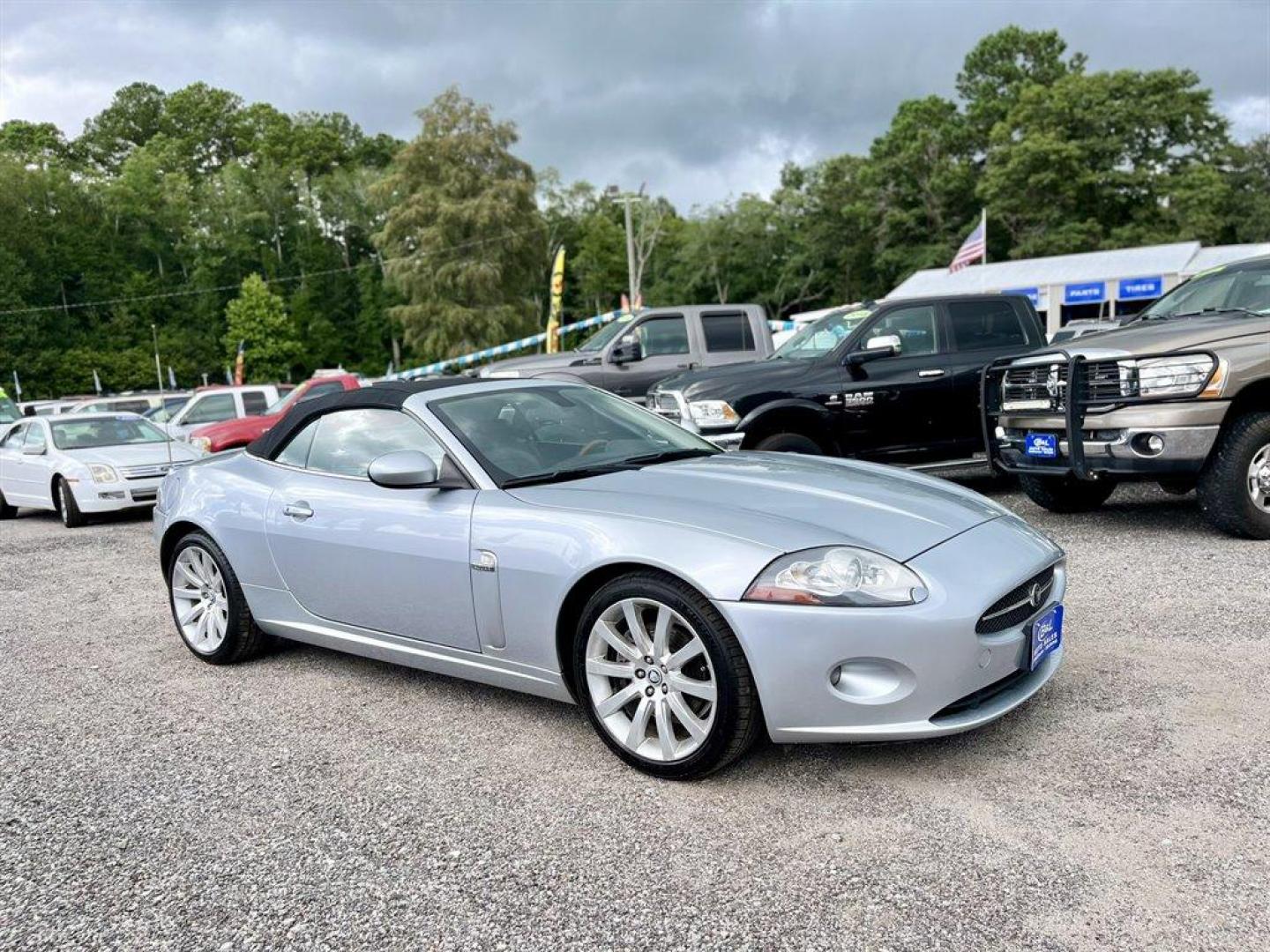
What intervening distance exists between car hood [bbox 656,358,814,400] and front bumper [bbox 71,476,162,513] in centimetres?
681

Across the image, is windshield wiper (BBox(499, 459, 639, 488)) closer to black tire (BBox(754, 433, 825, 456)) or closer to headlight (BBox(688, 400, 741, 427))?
headlight (BBox(688, 400, 741, 427))

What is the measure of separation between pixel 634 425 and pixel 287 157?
92.5m

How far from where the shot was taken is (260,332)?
69.6 m

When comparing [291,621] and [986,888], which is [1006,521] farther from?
[291,621]

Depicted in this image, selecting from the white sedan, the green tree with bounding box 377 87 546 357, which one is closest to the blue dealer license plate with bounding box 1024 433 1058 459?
the white sedan

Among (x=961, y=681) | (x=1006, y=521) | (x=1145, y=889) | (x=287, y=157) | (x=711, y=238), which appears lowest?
(x=1145, y=889)

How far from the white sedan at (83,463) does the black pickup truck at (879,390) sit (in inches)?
265

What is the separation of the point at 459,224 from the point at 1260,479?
4750 centimetres

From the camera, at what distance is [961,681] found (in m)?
3.03

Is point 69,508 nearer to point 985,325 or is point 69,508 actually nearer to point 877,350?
point 877,350

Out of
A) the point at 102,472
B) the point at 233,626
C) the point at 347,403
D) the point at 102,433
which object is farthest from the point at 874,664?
the point at 102,433

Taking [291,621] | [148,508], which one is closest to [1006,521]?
[291,621]

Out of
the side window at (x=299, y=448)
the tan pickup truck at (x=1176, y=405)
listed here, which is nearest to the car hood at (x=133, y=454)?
the side window at (x=299, y=448)

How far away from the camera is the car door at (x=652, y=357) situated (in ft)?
40.1
